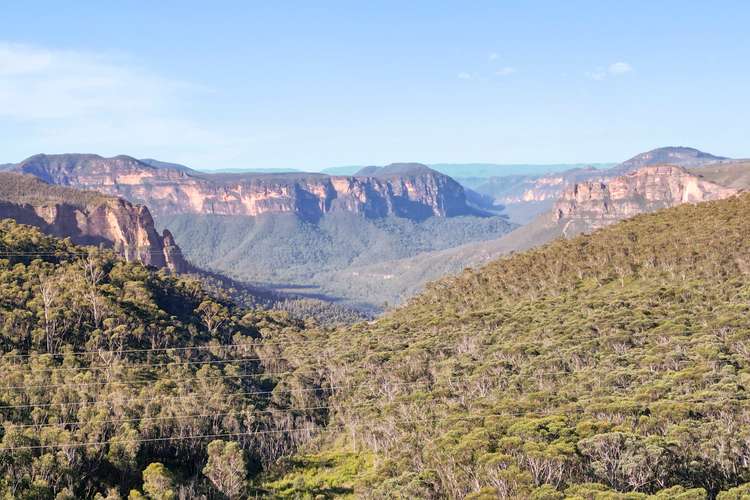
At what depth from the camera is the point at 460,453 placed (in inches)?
1791

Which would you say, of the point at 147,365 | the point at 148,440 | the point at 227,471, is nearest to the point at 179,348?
the point at 147,365

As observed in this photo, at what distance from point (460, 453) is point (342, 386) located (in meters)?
32.3

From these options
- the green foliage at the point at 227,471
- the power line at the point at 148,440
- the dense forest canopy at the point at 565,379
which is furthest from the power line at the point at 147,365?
the green foliage at the point at 227,471

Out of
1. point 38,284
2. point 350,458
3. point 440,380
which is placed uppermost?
point 38,284

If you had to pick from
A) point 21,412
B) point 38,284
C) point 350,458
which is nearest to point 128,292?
point 38,284

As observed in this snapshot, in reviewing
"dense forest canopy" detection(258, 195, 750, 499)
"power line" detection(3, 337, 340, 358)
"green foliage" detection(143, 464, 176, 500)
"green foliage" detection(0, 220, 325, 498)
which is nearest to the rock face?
"green foliage" detection(0, 220, 325, 498)

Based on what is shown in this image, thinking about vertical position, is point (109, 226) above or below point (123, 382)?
above

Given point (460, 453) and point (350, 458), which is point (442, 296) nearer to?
point (350, 458)

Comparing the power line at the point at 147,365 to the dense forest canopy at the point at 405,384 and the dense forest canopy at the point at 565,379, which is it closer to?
the dense forest canopy at the point at 405,384

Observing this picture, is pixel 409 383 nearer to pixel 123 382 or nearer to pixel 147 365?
pixel 147 365

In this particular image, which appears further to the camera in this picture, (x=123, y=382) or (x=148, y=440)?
(x=123, y=382)

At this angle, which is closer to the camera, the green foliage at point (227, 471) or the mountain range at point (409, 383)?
the mountain range at point (409, 383)

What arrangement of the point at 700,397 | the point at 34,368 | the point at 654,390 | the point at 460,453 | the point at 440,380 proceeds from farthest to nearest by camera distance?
the point at 440,380 < the point at 34,368 < the point at 654,390 < the point at 700,397 < the point at 460,453

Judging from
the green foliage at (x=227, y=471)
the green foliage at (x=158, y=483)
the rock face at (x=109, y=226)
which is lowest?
the green foliage at (x=227, y=471)
